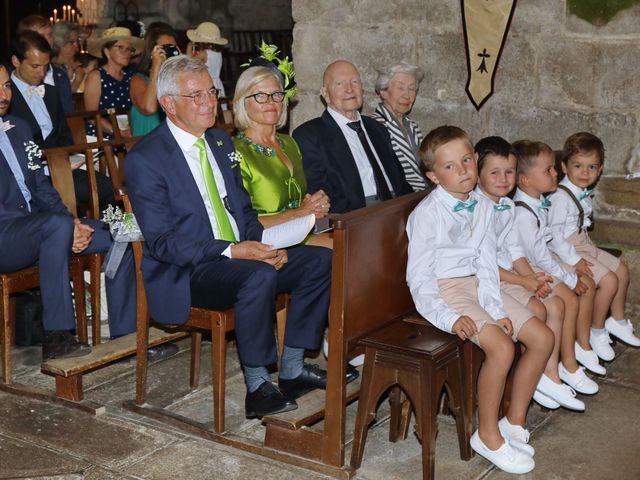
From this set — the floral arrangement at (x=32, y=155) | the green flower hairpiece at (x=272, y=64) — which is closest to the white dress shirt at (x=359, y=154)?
the green flower hairpiece at (x=272, y=64)

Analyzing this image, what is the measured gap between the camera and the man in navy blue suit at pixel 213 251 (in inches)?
167

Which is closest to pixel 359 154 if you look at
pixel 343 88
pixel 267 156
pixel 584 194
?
pixel 343 88

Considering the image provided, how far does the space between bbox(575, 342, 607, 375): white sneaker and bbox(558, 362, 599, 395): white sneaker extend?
0.20 meters

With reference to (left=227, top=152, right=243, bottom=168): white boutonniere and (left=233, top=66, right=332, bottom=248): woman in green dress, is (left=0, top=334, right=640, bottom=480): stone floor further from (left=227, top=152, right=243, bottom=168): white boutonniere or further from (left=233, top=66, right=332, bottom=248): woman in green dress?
(left=227, top=152, right=243, bottom=168): white boutonniere

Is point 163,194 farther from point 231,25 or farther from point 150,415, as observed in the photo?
point 231,25

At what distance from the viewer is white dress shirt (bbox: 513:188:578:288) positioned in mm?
4746

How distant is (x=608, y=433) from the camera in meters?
4.44

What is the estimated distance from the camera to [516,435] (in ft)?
13.8

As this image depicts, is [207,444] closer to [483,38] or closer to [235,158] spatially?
[235,158]

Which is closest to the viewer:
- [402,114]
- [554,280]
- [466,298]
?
[466,298]

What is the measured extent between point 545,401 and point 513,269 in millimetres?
580

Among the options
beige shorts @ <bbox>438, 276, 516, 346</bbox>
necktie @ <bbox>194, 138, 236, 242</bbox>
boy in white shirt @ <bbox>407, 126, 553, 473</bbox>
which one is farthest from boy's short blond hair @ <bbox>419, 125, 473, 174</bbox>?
necktie @ <bbox>194, 138, 236, 242</bbox>

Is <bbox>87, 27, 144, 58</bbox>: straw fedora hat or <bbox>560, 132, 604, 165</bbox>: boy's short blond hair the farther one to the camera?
<bbox>87, 27, 144, 58</bbox>: straw fedora hat

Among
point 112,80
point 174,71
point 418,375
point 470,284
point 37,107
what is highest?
point 174,71
